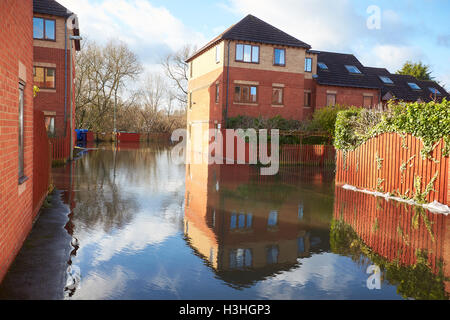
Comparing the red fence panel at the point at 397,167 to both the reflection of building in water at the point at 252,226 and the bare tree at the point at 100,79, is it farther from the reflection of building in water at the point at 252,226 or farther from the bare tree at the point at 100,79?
the bare tree at the point at 100,79

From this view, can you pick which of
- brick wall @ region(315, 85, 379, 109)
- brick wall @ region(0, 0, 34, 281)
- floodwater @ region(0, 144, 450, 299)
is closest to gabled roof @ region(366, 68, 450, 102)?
brick wall @ region(315, 85, 379, 109)

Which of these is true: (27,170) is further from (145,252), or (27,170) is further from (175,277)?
(175,277)

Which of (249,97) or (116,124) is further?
(116,124)

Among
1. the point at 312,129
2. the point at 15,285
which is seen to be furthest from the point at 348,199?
the point at 312,129

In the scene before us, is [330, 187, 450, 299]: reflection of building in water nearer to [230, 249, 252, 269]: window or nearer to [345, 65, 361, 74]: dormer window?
[230, 249, 252, 269]: window

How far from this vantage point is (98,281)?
5266 millimetres

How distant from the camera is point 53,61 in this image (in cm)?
2572

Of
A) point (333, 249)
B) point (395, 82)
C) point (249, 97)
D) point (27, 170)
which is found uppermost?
point (395, 82)

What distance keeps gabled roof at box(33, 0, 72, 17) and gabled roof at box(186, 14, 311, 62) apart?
991 centimetres

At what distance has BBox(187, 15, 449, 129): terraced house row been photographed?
94.7 ft

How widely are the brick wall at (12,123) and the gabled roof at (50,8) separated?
64.5ft

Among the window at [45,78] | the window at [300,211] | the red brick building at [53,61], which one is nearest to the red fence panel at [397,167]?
the window at [300,211]

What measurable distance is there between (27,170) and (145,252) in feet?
8.93

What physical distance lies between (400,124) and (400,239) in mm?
5552
